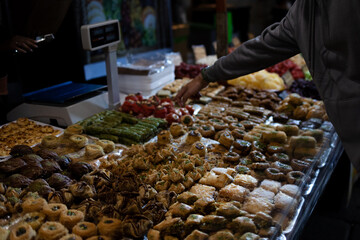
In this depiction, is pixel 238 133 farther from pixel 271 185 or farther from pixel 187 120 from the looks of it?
pixel 271 185

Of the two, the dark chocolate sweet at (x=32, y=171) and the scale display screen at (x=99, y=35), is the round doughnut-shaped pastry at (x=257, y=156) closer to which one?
the dark chocolate sweet at (x=32, y=171)

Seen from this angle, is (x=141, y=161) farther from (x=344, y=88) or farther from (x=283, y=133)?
(x=344, y=88)

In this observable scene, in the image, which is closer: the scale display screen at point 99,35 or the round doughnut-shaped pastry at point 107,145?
the round doughnut-shaped pastry at point 107,145

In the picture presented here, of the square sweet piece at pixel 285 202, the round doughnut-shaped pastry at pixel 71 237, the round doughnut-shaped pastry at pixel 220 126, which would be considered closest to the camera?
the round doughnut-shaped pastry at pixel 71 237

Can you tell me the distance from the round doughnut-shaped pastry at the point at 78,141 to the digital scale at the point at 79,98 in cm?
38

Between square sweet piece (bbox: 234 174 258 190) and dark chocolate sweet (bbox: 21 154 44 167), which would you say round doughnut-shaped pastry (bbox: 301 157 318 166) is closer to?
square sweet piece (bbox: 234 174 258 190)

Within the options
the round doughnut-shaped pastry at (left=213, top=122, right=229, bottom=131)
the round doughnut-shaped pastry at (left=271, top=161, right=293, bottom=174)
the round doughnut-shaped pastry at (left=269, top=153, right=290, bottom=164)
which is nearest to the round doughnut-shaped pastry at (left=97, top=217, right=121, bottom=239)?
the round doughnut-shaped pastry at (left=271, top=161, right=293, bottom=174)

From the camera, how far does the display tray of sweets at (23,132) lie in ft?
9.15

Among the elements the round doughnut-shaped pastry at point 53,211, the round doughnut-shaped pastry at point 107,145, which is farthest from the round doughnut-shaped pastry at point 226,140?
the round doughnut-shaped pastry at point 53,211

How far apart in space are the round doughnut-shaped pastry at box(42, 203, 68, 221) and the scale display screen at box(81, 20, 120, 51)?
151 centimetres

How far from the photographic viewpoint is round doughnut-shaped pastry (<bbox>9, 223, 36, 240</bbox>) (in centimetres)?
163

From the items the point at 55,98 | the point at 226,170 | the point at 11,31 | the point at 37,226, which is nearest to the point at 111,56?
the point at 55,98

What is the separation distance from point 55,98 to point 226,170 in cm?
174

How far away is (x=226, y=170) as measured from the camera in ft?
7.73
